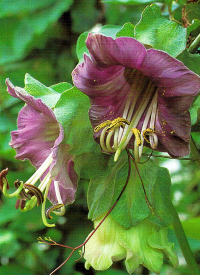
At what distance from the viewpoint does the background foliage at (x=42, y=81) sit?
46.5 inches

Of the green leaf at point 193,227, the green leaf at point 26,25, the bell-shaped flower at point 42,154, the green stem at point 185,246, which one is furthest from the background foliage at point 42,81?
the bell-shaped flower at point 42,154

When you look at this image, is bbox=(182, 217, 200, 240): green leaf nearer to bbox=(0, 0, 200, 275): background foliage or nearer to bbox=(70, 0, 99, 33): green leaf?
bbox=(0, 0, 200, 275): background foliage

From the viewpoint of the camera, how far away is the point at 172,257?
0.55m

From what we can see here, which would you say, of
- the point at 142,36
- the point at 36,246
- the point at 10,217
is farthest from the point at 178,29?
the point at 36,246

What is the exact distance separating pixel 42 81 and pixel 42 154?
0.72 metres

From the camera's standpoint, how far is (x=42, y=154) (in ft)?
2.01

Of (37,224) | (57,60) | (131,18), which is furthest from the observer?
(57,60)

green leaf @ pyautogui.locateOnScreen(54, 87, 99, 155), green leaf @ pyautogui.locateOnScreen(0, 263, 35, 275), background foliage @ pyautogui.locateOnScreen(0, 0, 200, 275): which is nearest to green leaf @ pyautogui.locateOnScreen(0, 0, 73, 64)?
background foliage @ pyautogui.locateOnScreen(0, 0, 200, 275)

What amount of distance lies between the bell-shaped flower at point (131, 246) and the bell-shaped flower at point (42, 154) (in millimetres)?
70

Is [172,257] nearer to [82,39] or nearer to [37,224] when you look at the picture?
[82,39]

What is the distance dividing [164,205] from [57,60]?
35.9 inches

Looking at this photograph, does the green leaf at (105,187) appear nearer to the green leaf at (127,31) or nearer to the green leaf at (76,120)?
the green leaf at (76,120)

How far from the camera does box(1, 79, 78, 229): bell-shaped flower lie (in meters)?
0.49

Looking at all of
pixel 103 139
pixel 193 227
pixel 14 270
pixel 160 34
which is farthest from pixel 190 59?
pixel 14 270
